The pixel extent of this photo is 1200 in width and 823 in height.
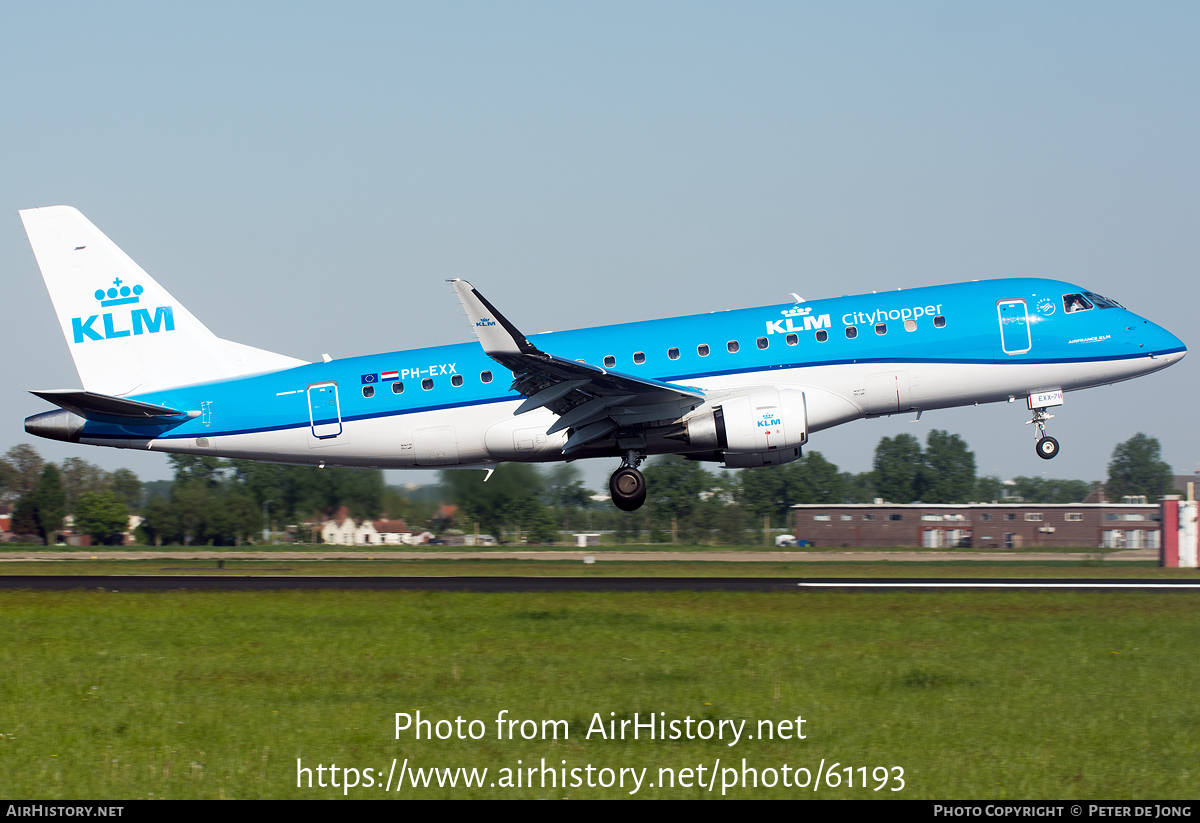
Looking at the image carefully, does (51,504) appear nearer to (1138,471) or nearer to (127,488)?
(127,488)

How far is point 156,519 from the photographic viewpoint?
196 ft

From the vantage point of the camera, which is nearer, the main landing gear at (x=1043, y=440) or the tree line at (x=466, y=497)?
the main landing gear at (x=1043, y=440)

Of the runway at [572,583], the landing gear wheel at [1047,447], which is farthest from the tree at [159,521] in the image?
the landing gear wheel at [1047,447]

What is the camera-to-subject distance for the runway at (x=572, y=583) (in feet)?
78.3

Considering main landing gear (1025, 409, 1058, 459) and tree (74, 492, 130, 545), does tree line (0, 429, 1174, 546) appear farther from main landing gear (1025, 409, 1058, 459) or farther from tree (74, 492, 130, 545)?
main landing gear (1025, 409, 1058, 459)

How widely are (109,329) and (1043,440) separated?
25.0 metres

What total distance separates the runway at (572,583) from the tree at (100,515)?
4445 centimetres

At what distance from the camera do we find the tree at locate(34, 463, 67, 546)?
6856 cm

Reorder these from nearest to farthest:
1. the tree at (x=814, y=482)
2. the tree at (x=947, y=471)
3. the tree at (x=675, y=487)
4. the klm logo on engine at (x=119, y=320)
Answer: the klm logo on engine at (x=119, y=320) < the tree at (x=675, y=487) < the tree at (x=814, y=482) < the tree at (x=947, y=471)

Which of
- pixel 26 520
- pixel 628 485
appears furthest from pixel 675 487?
pixel 628 485

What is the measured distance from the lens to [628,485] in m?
28.8

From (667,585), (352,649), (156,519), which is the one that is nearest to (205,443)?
(667,585)

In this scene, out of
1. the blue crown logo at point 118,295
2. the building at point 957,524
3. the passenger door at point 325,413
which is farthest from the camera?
the building at point 957,524

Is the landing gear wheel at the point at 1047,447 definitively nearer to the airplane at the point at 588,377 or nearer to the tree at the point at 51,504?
the airplane at the point at 588,377
